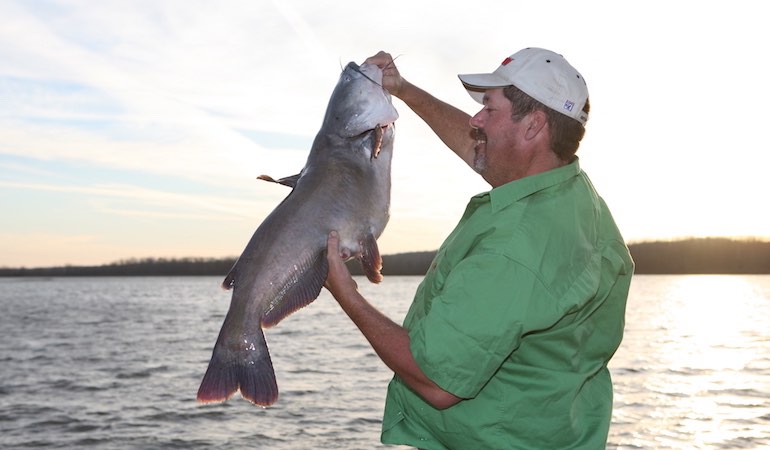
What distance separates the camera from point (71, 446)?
1526 centimetres

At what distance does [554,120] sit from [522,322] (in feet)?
3.05

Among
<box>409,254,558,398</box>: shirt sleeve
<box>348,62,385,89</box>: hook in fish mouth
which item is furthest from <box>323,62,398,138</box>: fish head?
<box>409,254,558,398</box>: shirt sleeve

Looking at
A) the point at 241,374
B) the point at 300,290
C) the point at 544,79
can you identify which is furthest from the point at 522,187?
the point at 241,374

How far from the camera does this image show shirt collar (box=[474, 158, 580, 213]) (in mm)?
3424

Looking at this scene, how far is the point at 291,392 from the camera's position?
20.4 m

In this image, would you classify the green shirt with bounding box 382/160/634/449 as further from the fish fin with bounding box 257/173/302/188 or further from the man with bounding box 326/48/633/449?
the fish fin with bounding box 257/173/302/188

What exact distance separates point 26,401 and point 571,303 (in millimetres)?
19905

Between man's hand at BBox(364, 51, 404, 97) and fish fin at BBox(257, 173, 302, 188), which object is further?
man's hand at BBox(364, 51, 404, 97)


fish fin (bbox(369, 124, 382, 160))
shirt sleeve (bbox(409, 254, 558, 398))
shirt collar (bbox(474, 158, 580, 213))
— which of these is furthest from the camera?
fish fin (bbox(369, 124, 382, 160))

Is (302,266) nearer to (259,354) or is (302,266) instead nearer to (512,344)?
(259,354)

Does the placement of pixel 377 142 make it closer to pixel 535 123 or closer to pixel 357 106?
pixel 357 106

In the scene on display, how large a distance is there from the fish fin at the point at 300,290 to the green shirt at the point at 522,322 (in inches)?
18.4

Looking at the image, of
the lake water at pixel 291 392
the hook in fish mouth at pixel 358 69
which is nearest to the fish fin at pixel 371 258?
the hook in fish mouth at pixel 358 69

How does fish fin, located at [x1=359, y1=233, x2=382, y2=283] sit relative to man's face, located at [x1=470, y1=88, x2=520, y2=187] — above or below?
below
